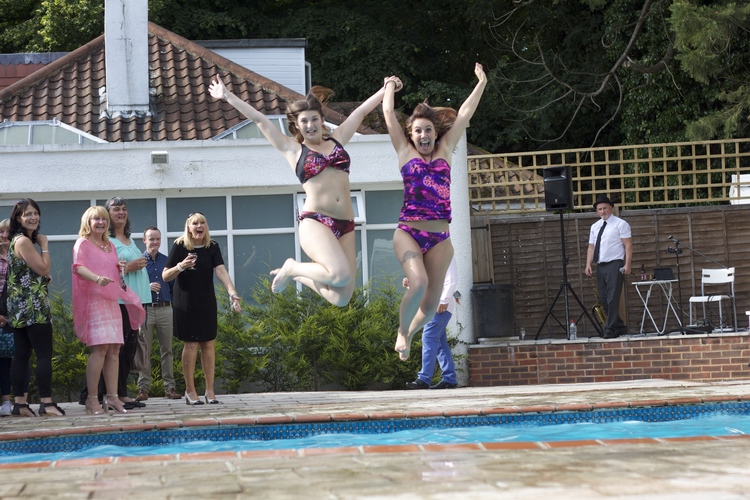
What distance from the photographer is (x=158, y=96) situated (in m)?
17.1

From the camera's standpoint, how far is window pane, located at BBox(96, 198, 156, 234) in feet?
46.2

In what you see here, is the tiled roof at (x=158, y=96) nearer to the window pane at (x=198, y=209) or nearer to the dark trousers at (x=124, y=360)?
the window pane at (x=198, y=209)

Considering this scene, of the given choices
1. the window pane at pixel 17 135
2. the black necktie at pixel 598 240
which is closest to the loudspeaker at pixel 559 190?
the black necktie at pixel 598 240

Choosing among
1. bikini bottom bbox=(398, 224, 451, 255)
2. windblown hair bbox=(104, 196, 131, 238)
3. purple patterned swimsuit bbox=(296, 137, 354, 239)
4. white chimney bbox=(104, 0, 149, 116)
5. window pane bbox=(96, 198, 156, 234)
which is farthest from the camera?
white chimney bbox=(104, 0, 149, 116)

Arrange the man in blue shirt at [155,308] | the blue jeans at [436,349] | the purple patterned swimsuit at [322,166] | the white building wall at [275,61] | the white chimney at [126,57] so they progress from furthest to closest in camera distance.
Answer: the white building wall at [275,61] → the white chimney at [126,57] → the blue jeans at [436,349] → the man in blue shirt at [155,308] → the purple patterned swimsuit at [322,166]

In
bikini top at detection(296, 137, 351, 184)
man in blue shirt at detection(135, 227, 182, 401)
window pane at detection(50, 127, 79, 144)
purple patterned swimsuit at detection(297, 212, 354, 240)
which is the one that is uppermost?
window pane at detection(50, 127, 79, 144)

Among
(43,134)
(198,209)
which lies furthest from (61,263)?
(43,134)

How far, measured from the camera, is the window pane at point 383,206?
47.2 ft

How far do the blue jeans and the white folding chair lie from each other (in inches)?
174

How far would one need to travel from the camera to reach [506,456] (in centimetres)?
544

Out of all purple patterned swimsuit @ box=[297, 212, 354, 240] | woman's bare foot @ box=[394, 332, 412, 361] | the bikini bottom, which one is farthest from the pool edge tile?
the bikini bottom

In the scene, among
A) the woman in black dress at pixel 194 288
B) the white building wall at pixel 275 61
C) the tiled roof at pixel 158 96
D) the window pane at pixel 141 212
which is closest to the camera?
the woman in black dress at pixel 194 288

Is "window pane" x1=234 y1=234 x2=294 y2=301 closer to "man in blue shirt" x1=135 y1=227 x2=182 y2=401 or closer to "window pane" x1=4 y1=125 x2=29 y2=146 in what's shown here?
"man in blue shirt" x1=135 y1=227 x2=182 y2=401

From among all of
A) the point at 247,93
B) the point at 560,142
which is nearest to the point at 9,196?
the point at 247,93
